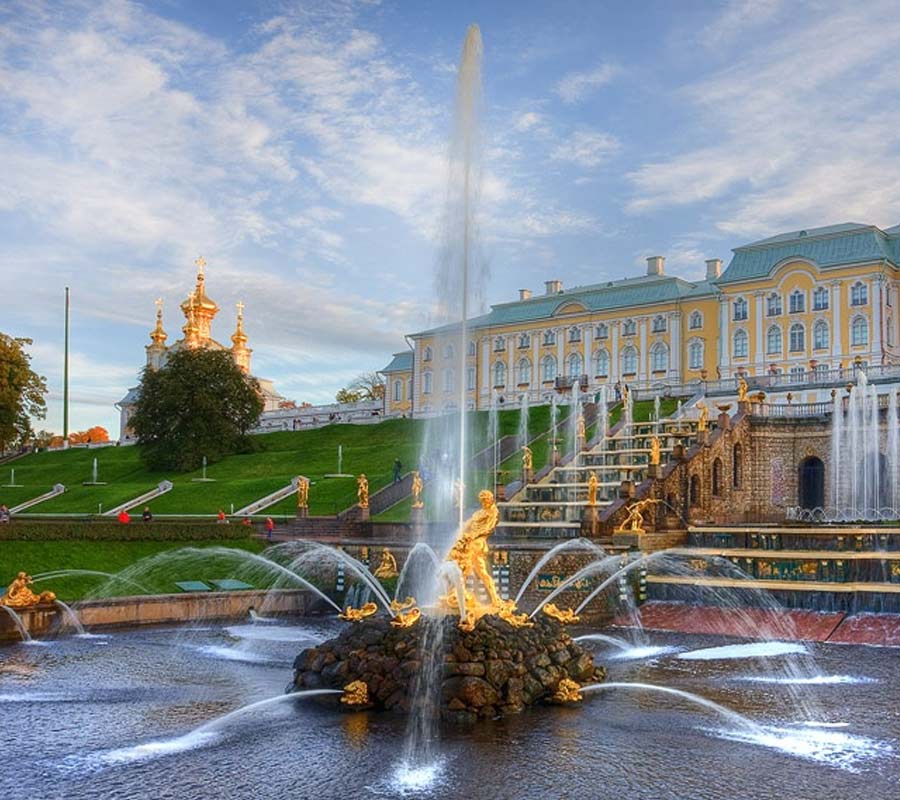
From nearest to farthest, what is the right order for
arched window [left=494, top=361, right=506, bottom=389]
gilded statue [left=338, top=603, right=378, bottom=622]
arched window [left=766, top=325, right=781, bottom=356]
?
gilded statue [left=338, top=603, right=378, bottom=622] → arched window [left=766, top=325, right=781, bottom=356] → arched window [left=494, top=361, right=506, bottom=389]

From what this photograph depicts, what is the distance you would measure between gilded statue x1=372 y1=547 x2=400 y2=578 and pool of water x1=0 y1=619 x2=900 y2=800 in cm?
1031

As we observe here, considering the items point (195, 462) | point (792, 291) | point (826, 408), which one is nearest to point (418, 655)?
point (826, 408)

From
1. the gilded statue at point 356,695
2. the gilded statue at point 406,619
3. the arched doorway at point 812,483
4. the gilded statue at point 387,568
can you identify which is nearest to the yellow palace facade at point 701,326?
the arched doorway at point 812,483

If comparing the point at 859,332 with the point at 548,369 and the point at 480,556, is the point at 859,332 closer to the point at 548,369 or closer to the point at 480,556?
the point at 548,369

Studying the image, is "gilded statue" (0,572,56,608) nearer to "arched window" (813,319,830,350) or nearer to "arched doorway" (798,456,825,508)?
"arched doorway" (798,456,825,508)

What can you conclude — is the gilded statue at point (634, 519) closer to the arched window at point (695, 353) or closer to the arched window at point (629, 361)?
the arched window at point (695, 353)

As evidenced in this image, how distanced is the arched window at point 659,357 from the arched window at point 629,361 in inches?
51.5

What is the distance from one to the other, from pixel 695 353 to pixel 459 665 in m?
57.8

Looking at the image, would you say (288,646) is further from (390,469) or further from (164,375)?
(164,375)

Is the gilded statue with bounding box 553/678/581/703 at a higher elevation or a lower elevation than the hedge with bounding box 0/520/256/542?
lower

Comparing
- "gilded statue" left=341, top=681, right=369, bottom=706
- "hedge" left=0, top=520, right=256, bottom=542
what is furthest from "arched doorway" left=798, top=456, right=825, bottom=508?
"gilded statue" left=341, top=681, right=369, bottom=706

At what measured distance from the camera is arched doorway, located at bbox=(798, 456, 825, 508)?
1588 inches

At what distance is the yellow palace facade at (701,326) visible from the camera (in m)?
60.1

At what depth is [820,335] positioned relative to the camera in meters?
61.8
